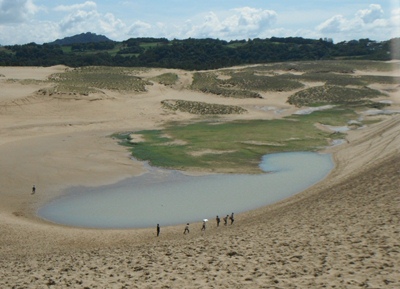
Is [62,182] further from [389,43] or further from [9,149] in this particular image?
[389,43]

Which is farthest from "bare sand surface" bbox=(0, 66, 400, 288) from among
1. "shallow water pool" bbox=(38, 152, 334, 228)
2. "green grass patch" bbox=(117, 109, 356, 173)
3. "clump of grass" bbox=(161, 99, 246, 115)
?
"clump of grass" bbox=(161, 99, 246, 115)

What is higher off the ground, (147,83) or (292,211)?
(147,83)

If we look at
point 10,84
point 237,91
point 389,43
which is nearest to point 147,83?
point 237,91

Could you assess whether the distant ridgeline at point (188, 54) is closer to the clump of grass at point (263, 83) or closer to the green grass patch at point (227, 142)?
the clump of grass at point (263, 83)

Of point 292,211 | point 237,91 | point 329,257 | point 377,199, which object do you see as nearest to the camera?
point 329,257

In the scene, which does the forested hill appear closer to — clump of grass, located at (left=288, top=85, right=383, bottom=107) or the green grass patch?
clump of grass, located at (left=288, top=85, right=383, bottom=107)

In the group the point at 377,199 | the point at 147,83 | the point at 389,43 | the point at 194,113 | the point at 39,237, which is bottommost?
the point at 39,237

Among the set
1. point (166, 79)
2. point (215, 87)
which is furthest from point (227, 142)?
point (166, 79)
